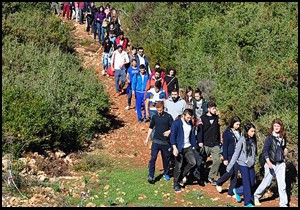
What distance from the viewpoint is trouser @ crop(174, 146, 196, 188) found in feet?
31.3

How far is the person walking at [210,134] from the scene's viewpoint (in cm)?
996

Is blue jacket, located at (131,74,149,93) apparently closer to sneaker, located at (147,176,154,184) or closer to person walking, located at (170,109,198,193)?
sneaker, located at (147,176,154,184)

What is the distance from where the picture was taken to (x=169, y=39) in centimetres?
2042

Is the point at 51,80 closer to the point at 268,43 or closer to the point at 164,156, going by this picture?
the point at 164,156

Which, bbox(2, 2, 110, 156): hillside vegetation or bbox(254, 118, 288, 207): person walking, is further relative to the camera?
bbox(2, 2, 110, 156): hillside vegetation

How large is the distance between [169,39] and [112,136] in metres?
7.72

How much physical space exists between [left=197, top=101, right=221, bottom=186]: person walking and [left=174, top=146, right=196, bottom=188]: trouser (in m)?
0.49

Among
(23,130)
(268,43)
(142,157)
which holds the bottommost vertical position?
(142,157)

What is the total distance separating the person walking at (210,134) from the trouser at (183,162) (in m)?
0.49

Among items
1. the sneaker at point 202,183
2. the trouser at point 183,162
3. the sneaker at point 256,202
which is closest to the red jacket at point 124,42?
the sneaker at point 202,183

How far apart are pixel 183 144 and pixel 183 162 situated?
1.47 ft

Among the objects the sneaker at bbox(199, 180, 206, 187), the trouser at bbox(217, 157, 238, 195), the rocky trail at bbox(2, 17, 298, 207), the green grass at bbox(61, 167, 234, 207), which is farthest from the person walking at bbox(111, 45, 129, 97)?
the trouser at bbox(217, 157, 238, 195)

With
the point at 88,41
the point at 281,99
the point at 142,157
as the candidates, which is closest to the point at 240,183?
the point at 142,157

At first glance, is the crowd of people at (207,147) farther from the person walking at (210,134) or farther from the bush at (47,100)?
the bush at (47,100)
